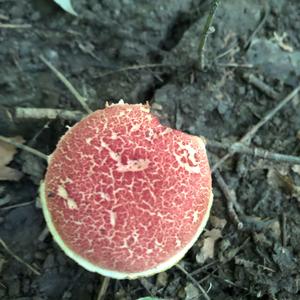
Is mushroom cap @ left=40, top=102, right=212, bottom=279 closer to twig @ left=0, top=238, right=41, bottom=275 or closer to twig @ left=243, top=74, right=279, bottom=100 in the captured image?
twig @ left=0, top=238, right=41, bottom=275

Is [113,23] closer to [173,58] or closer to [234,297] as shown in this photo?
[173,58]

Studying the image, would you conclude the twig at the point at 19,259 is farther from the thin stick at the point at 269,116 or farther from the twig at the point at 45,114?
the thin stick at the point at 269,116

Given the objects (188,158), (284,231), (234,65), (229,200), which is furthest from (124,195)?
(234,65)

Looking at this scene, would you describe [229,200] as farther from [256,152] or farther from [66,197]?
[66,197]

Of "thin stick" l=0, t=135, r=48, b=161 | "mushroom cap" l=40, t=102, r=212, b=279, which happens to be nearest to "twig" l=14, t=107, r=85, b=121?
"thin stick" l=0, t=135, r=48, b=161

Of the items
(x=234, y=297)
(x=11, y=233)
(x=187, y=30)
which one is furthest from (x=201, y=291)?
(x=187, y=30)

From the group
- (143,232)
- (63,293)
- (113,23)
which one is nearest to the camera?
(143,232)

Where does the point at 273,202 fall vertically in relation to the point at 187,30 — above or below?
below
